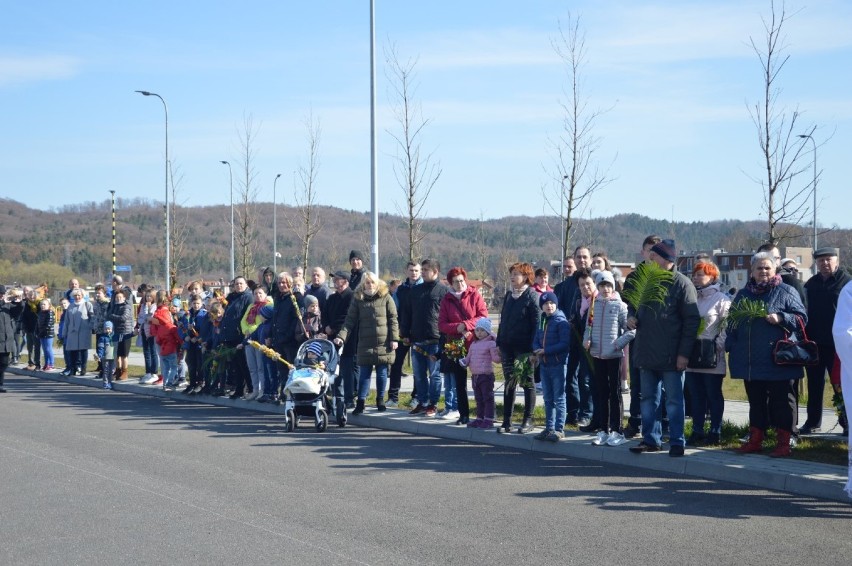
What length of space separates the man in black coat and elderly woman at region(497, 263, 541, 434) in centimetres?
621

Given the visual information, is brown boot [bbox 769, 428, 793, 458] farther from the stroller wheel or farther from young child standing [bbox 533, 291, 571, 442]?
the stroller wheel

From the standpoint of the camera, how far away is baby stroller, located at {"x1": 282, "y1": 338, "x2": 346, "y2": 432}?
1334 cm

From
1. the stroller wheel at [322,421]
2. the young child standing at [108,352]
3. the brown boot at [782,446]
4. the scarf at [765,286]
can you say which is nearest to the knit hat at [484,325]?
the stroller wheel at [322,421]

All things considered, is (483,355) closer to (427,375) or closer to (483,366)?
(483,366)

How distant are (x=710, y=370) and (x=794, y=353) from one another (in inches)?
50.9

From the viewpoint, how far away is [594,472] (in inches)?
397

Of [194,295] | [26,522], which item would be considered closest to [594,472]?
[26,522]

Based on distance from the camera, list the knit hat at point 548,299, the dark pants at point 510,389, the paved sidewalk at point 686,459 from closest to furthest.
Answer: the paved sidewalk at point 686,459 → the knit hat at point 548,299 → the dark pants at point 510,389

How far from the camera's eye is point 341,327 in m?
14.9

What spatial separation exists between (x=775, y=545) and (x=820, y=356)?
16.4 feet

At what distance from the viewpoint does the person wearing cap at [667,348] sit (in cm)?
1035

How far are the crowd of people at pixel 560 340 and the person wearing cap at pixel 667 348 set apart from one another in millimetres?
16

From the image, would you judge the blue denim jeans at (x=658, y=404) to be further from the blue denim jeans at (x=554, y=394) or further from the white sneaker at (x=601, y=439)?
the blue denim jeans at (x=554, y=394)

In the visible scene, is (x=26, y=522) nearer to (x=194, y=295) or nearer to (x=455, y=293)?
(x=455, y=293)
